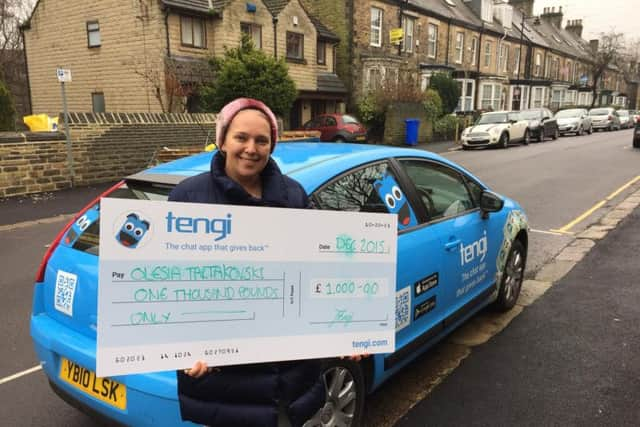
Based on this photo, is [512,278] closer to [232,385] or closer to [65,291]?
[232,385]

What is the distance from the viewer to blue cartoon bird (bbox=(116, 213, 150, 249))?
1620mm

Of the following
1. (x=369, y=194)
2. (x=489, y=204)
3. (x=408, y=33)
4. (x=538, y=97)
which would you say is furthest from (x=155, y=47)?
(x=538, y=97)

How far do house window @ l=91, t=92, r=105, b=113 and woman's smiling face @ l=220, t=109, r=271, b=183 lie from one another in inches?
886

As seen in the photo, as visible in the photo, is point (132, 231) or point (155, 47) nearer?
point (132, 231)

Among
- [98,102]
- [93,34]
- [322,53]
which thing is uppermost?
[93,34]

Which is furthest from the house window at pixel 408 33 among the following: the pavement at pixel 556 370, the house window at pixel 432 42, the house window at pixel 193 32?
the pavement at pixel 556 370

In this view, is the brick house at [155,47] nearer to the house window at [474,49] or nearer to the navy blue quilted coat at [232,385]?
the house window at [474,49]

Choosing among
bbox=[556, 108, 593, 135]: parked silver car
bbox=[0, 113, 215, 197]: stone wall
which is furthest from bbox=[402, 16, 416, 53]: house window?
bbox=[0, 113, 215, 197]: stone wall

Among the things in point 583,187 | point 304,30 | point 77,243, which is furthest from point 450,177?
point 304,30

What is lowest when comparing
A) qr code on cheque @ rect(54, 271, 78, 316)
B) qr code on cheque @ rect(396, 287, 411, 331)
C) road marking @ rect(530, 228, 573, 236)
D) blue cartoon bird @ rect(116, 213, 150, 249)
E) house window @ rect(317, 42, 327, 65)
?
road marking @ rect(530, 228, 573, 236)

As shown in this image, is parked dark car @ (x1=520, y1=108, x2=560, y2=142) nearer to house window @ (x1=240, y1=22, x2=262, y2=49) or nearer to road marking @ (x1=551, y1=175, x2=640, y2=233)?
road marking @ (x1=551, y1=175, x2=640, y2=233)

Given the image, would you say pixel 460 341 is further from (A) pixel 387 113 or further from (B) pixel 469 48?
(B) pixel 469 48

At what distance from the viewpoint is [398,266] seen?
2771 mm

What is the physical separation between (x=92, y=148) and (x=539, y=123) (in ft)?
67.5
